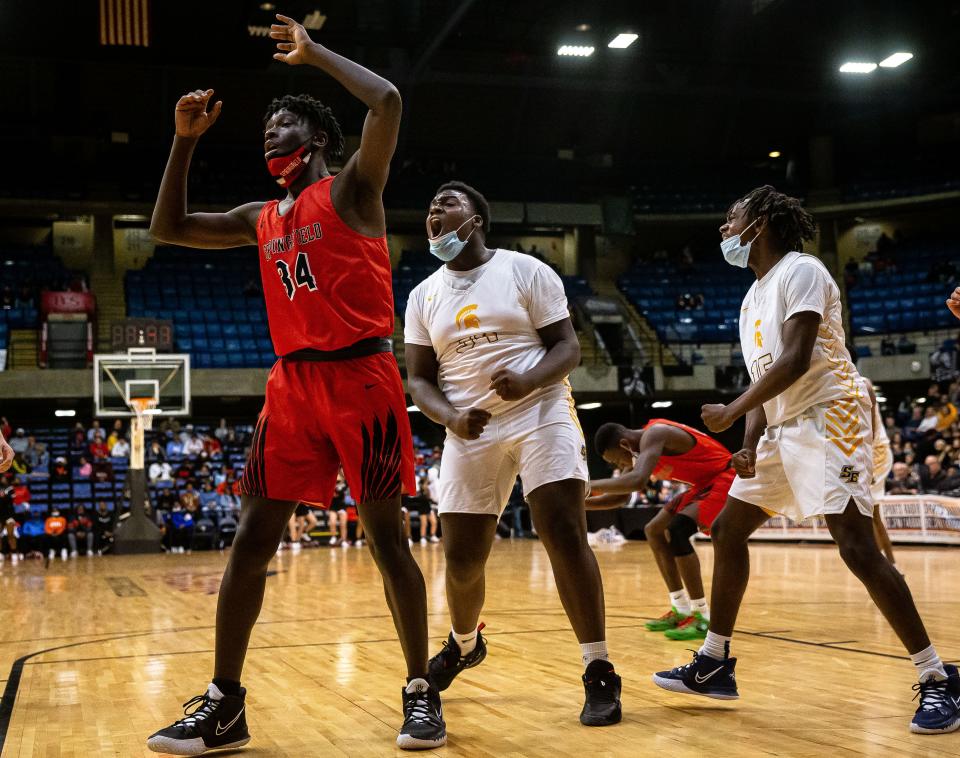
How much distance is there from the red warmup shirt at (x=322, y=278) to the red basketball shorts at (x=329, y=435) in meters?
0.10

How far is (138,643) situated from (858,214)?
25.4m

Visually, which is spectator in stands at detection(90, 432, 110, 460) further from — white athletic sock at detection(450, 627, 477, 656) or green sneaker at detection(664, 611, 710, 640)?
white athletic sock at detection(450, 627, 477, 656)

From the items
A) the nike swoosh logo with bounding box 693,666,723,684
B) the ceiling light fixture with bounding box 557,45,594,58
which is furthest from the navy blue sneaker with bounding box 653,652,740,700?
the ceiling light fixture with bounding box 557,45,594,58

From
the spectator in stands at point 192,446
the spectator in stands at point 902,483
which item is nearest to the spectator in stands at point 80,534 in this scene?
the spectator in stands at point 192,446

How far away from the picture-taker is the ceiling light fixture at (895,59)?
78.2 feet

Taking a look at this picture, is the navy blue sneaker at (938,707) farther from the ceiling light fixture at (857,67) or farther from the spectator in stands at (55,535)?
the ceiling light fixture at (857,67)

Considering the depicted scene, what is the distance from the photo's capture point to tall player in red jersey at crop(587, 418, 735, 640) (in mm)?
5914

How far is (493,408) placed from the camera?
380 cm

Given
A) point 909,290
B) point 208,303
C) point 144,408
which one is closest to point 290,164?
point 144,408

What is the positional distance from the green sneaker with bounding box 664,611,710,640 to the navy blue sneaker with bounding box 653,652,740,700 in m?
1.88

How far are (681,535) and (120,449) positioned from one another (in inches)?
634

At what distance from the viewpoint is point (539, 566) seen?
11898 millimetres

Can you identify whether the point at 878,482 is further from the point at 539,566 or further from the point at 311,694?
the point at 311,694

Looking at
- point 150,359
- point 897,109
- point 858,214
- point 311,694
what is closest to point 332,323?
point 311,694
